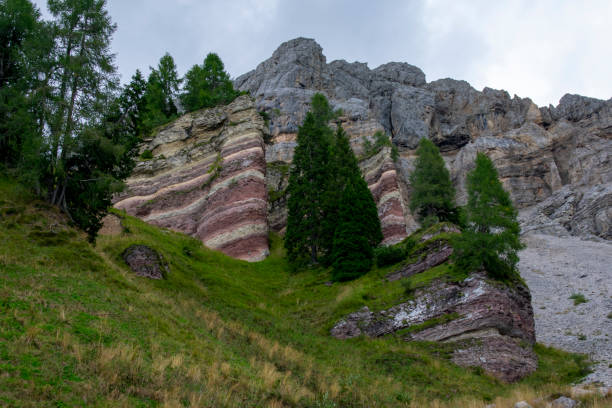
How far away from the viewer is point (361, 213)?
4038 cm

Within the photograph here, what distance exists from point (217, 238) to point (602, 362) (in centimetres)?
3600

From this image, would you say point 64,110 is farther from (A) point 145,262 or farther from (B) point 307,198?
(B) point 307,198

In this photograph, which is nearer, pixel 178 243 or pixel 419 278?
pixel 419 278

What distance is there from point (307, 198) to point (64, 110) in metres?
24.4

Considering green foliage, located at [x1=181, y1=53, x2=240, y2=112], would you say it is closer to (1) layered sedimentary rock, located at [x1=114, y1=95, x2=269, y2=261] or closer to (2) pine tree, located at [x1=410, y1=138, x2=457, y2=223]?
(1) layered sedimentary rock, located at [x1=114, y1=95, x2=269, y2=261]

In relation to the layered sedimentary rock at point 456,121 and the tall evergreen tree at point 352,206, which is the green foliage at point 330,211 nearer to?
the tall evergreen tree at point 352,206

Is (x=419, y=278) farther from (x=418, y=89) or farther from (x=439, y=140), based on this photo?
(x=418, y=89)

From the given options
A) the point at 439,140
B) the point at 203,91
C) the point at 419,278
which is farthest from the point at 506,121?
the point at 419,278

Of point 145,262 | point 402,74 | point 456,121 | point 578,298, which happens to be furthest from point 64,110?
point 402,74

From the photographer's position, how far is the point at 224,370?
12906 mm

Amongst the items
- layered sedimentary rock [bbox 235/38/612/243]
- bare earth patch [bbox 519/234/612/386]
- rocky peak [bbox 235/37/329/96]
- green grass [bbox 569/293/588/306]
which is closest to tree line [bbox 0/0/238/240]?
bare earth patch [bbox 519/234/612/386]

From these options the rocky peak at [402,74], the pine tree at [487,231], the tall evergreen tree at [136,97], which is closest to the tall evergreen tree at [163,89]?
the tall evergreen tree at [136,97]

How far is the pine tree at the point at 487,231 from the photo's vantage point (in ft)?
91.1

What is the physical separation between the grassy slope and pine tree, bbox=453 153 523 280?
496cm
